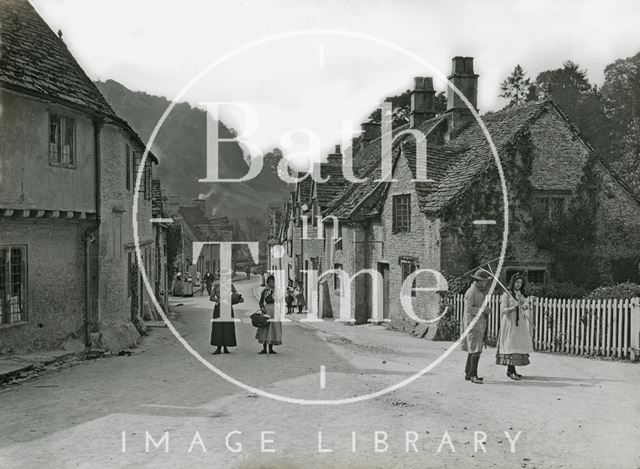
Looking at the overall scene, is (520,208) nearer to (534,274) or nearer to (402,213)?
(534,274)

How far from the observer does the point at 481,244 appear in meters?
20.3

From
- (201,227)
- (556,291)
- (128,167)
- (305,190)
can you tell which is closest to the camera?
(556,291)

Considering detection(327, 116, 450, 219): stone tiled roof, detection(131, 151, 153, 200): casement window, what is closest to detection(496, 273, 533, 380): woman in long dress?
detection(327, 116, 450, 219): stone tiled roof

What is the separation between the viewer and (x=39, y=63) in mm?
15656

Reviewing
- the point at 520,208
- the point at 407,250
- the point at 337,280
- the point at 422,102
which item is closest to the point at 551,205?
the point at 520,208

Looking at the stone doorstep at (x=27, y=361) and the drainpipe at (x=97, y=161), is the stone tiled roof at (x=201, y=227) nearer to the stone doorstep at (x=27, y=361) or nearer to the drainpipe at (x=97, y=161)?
the drainpipe at (x=97, y=161)

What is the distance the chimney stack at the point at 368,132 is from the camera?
4462 cm

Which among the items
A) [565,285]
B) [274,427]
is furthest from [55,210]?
[565,285]

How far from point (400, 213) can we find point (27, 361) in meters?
14.2

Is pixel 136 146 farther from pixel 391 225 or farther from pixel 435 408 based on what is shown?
pixel 435 408

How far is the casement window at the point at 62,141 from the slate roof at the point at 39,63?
0.56m

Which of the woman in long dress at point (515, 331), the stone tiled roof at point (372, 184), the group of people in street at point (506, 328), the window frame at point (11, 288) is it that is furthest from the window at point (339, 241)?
the woman in long dress at point (515, 331)

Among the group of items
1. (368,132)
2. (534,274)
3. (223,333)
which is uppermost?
(368,132)

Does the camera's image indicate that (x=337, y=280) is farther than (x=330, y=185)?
No
